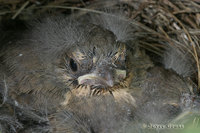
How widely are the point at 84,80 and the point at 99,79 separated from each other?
0.11 m

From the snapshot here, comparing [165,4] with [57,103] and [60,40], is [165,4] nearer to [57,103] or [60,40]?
[60,40]

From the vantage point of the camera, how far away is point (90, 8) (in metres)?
2.78

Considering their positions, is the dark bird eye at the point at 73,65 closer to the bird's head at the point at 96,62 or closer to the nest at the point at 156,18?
the bird's head at the point at 96,62

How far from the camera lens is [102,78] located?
1729 mm

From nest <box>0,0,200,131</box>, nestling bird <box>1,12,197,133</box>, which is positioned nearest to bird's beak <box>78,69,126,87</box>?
nestling bird <box>1,12,197,133</box>

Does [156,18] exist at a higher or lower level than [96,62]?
lower

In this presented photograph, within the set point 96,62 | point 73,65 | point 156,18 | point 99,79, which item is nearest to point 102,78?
point 99,79

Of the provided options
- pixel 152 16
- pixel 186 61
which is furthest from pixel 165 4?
pixel 186 61

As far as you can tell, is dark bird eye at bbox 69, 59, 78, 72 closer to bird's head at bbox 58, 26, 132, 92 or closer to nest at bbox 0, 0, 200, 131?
bird's head at bbox 58, 26, 132, 92

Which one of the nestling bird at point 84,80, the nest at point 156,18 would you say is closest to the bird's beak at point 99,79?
the nestling bird at point 84,80

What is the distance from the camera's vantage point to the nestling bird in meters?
1.83

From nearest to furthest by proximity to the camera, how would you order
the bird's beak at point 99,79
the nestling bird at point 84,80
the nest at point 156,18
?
the bird's beak at point 99,79 → the nestling bird at point 84,80 → the nest at point 156,18

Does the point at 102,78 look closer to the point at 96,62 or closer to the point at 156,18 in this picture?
the point at 96,62

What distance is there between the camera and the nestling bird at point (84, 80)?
72.2 inches
